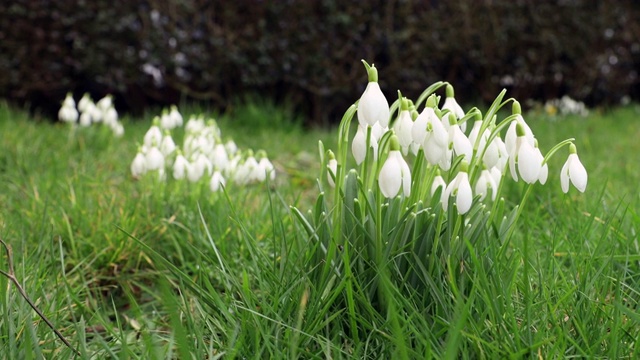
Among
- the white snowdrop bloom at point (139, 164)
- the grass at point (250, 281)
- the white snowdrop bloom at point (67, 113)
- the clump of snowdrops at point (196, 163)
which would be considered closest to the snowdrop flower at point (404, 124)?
the grass at point (250, 281)

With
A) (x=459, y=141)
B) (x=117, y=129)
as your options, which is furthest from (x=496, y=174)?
(x=117, y=129)

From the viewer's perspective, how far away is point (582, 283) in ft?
5.34

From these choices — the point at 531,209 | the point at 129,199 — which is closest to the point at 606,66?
the point at 531,209

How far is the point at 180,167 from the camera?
2.71m

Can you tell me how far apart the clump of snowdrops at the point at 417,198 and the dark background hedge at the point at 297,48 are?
4264mm

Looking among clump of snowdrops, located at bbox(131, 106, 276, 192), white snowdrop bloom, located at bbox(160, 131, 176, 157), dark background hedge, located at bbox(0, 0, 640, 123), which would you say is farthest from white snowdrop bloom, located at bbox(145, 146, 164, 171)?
dark background hedge, located at bbox(0, 0, 640, 123)

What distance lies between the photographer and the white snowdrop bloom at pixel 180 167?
2708mm

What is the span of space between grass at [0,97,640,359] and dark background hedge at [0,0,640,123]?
1.68m

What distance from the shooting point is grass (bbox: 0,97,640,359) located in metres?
1.45

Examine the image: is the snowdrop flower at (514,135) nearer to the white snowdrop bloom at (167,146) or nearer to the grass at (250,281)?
the grass at (250,281)

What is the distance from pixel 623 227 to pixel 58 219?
6.22ft

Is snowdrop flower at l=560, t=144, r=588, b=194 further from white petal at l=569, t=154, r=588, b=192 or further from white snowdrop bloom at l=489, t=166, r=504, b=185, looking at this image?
white snowdrop bloom at l=489, t=166, r=504, b=185

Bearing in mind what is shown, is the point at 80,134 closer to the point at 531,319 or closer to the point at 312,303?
the point at 312,303

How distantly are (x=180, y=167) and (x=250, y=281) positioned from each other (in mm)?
856
